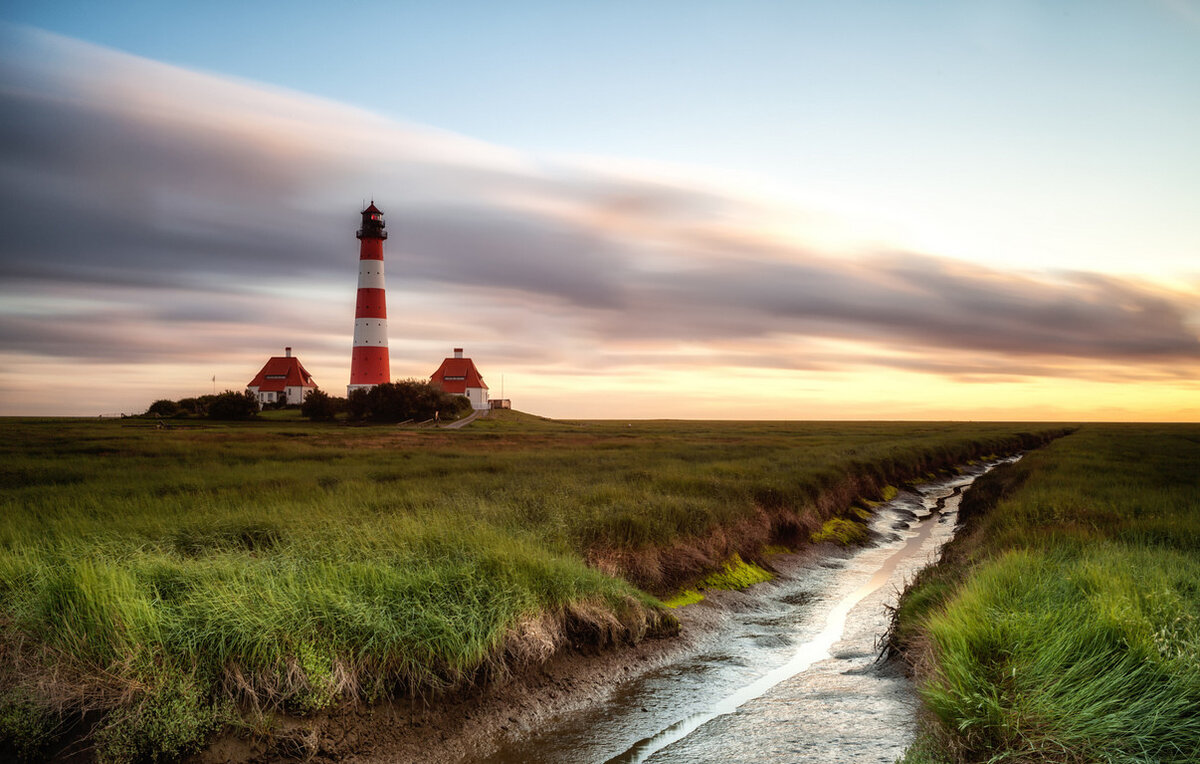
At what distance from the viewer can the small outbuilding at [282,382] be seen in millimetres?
98812

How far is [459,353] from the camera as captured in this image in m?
106

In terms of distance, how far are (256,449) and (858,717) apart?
34206 millimetres

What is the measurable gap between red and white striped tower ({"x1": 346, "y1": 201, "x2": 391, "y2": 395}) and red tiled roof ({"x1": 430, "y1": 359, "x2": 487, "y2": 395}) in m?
29.9

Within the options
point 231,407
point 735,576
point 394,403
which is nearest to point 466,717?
point 735,576

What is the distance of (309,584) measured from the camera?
877 cm

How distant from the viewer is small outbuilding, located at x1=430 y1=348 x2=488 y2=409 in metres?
103

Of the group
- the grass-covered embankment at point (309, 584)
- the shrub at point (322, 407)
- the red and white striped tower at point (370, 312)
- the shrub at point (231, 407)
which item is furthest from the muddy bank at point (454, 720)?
the shrub at point (231, 407)

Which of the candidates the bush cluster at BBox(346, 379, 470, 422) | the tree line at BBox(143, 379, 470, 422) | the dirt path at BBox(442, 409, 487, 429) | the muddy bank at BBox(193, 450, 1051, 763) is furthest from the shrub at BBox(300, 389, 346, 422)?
the muddy bank at BBox(193, 450, 1051, 763)

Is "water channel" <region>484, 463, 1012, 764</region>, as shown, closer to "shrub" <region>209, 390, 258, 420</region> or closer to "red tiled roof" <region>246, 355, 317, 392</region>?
"shrub" <region>209, 390, 258, 420</region>

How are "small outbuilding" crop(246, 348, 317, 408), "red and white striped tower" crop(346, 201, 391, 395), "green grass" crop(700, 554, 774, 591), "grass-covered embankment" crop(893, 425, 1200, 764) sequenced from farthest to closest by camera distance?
"small outbuilding" crop(246, 348, 317, 408), "red and white striped tower" crop(346, 201, 391, 395), "green grass" crop(700, 554, 774, 591), "grass-covered embankment" crop(893, 425, 1200, 764)

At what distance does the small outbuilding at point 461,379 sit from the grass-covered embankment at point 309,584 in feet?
267

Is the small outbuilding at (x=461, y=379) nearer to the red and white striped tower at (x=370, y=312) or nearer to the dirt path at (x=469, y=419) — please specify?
the dirt path at (x=469, y=419)

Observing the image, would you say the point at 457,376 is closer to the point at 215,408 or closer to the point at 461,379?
the point at 461,379

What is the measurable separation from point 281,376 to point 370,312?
1595 inches
